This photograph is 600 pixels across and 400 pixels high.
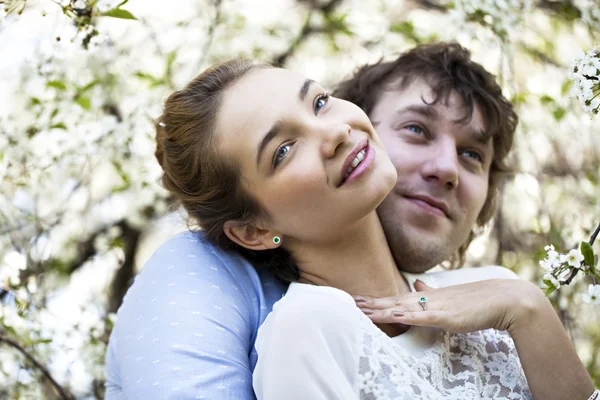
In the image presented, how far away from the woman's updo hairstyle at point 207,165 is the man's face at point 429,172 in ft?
1.28

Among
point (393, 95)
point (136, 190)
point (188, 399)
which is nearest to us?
point (188, 399)

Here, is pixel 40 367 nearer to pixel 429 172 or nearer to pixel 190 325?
pixel 190 325

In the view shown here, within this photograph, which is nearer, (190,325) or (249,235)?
(190,325)

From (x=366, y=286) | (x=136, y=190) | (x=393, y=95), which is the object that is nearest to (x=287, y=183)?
(x=366, y=286)

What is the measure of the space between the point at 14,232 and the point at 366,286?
4.83 ft

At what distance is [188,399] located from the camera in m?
1.49

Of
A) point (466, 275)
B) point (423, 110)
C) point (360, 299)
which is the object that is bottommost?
point (466, 275)

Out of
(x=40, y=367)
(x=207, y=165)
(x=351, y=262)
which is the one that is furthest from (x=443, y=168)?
(x=40, y=367)

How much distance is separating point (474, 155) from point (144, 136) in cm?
120

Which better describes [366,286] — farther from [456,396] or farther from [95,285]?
[95,285]

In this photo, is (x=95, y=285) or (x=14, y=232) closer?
(x=14, y=232)

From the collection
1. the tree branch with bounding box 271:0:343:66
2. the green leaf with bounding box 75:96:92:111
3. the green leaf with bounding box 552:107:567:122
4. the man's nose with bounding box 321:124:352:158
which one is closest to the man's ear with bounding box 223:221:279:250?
the man's nose with bounding box 321:124:352:158

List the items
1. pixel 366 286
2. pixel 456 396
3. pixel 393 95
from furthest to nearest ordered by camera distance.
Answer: pixel 393 95 < pixel 366 286 < pixel 456 396

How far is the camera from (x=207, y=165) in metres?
1.76
